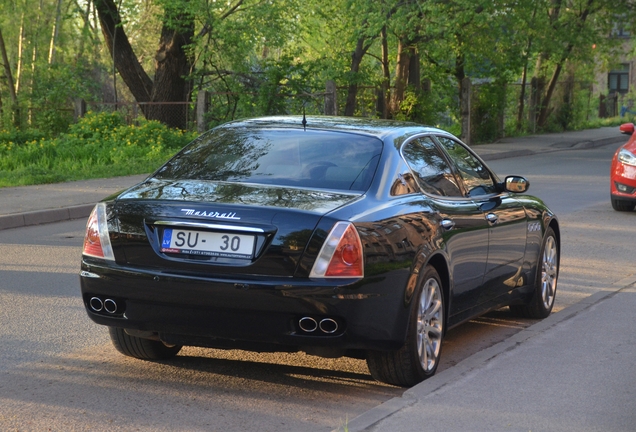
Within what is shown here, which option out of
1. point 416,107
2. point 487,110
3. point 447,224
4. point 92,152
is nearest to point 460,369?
point 447,224

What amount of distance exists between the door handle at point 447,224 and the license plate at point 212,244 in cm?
135

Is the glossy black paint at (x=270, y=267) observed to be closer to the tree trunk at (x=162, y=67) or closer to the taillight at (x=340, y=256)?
the taillight at (x=340, y=256)

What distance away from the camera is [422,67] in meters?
32.5

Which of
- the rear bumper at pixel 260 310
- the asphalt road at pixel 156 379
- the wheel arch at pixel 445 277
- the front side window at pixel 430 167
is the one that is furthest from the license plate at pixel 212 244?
the front side window at pixel 430 167

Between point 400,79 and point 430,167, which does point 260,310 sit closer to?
point 430,167

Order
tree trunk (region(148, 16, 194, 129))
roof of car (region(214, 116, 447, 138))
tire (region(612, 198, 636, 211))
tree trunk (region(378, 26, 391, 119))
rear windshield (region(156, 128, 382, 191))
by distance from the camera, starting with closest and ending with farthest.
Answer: rear windshield (region(156, 128, 382, 191)) → roof of car (region(214, 116, 447, 138)) → tire (region(612, 198, 636, 211)) → tree trunk (region(148, 16, 194, 129)) → tree trunk (region(378, 26, 391, 119))

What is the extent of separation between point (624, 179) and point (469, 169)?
848 cm

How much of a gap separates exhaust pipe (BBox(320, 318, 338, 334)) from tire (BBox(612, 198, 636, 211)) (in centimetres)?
1077

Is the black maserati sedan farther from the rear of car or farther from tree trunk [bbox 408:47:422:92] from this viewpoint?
tree trunk [bbox 408:47:422:92]

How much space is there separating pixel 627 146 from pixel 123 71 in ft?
59.4

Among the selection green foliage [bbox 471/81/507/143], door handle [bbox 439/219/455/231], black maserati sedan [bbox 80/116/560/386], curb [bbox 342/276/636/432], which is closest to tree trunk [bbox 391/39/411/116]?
green foliage [bbox 471/81/507/143]

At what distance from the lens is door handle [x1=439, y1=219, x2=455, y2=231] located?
6002 mm

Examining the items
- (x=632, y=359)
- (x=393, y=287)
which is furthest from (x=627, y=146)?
(x=393, y=287)

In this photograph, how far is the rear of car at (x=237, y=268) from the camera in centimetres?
510
